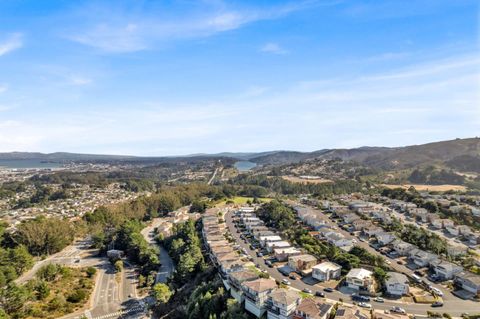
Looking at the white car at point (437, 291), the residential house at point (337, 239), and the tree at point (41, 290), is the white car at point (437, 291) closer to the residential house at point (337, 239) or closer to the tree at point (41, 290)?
the residential house at point (337, 239)

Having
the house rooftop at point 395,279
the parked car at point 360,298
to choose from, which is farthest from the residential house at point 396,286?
the parked car at point 360,298

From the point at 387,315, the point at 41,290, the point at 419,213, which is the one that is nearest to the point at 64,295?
the point at 41,290

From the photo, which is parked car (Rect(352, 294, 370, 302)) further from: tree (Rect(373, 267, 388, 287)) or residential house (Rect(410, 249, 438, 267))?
residential house (Rect(410, 249, 438, 267))

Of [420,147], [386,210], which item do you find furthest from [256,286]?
[420,147]

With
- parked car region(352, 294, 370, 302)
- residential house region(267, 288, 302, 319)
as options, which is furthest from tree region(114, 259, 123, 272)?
parked car region(352, 294, 370, 302)

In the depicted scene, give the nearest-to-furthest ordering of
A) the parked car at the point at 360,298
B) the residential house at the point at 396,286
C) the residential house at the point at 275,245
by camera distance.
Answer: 1. the parked car at the point at 360,298
2. the residential house at the point at 396,286
3. the residential house at the point at 275,245

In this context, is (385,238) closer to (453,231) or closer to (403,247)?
(403,247)
